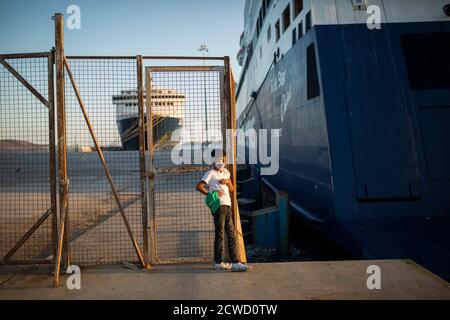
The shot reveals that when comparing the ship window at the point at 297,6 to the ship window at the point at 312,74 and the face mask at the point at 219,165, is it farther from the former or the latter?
the face mask at the point at 219,165

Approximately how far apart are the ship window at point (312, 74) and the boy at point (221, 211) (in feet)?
11.4

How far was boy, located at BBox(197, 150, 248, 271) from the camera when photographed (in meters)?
5.11

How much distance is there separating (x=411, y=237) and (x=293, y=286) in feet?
9.58

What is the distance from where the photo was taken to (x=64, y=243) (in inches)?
204

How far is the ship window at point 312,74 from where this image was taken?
7.67 metres

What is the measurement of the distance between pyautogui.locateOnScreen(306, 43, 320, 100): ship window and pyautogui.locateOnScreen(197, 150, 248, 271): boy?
11.4 ft

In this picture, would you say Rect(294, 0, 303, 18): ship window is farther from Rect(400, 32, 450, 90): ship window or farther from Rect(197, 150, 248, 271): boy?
Rect(197, 150, 248, 271): boy

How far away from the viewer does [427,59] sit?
727cm

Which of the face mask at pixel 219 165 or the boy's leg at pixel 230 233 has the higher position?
the face mask at pixel 219 165

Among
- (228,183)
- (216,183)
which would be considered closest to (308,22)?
(228,183)

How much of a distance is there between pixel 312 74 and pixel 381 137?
2.20 metres

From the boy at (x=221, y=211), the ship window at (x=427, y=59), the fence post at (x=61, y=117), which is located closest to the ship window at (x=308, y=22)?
the ship window at (x=427, y=59)

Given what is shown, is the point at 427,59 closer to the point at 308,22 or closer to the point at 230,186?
the point at 308,22
